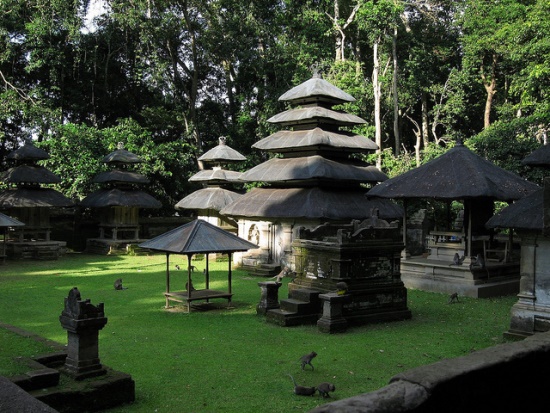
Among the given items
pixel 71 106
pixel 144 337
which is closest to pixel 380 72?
pixel 71 106

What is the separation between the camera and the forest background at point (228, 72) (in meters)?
26.7

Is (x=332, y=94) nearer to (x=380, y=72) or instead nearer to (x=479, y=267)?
(x=479, y=267)

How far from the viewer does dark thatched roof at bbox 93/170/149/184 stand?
83.6 ft

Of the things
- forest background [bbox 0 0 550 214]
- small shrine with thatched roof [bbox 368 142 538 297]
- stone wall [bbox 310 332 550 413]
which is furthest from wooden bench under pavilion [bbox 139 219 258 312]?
forest background [bbox 0 0 550 214]

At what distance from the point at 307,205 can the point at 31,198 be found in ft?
39.2

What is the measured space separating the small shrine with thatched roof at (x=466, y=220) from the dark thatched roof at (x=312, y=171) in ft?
6.08

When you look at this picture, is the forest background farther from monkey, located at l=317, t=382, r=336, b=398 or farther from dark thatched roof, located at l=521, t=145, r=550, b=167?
monkey, located at l=317, t=382, r=336, b=398

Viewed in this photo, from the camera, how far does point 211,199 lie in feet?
77.5

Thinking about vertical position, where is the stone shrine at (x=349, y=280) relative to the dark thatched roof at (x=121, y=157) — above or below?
below

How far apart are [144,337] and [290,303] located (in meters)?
3.07

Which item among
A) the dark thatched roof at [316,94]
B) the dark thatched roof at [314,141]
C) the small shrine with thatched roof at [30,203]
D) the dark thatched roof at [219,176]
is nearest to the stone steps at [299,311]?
the dark thatched roof at [314,141]

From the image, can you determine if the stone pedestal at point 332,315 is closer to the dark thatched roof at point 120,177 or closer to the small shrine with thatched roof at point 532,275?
the small shrine with thatched roof at point 532,275

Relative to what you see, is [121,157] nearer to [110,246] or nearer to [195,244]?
[110,246]

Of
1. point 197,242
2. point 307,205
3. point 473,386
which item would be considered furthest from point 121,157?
point 473,386
